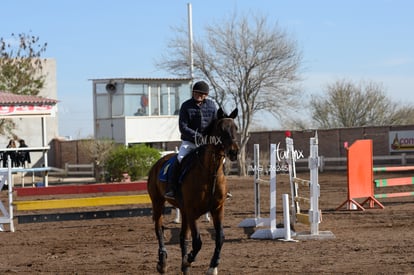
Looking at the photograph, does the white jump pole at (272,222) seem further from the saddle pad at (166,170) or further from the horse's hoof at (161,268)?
the horse's hoof at (161,268)

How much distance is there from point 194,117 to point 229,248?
10.1 ft

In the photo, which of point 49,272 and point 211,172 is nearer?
point 211,172

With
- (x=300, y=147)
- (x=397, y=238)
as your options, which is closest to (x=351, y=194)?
(x=397, y=238)

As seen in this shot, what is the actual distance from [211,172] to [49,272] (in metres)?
3.05

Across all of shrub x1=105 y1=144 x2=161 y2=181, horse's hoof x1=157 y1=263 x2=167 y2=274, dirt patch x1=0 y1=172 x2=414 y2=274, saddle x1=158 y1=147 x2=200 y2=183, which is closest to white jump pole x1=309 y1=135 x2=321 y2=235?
dirt patch x1=0 y1=172 x2=414 y2=274

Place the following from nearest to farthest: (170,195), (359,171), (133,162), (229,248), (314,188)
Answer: (170,195) → (229,248) → (314,188) → (359,171) → (133,162)

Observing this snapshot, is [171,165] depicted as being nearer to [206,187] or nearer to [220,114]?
[206,187]

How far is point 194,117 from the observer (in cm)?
1183

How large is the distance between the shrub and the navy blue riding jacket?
2353 cm

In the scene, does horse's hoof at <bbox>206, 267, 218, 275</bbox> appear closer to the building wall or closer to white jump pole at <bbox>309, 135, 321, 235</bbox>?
white jump pole at <bbox>309, 135, 321, 235</bbox>

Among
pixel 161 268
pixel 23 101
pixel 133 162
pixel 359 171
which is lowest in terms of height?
pixel 161 268

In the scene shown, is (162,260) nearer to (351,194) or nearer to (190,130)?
(190,130)

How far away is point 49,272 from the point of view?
12109 millimetres

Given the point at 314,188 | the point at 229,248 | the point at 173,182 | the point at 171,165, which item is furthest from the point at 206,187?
the point at 314,188
